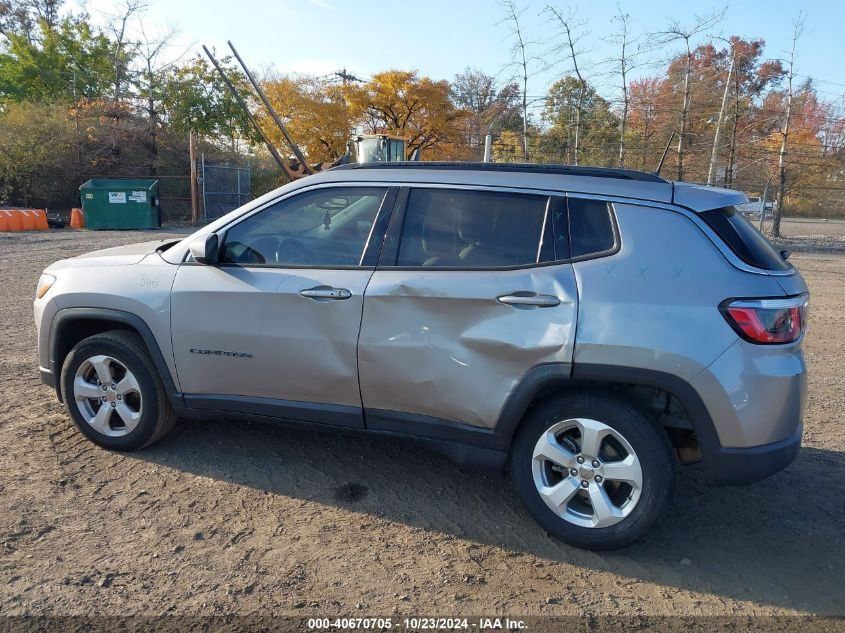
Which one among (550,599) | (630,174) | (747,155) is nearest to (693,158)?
(747,155)

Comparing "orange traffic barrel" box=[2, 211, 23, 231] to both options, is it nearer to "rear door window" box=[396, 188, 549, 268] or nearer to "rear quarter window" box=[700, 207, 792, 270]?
"rear door window" box=[396, 188, 549, 268]

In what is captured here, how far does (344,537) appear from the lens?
11.0 ft

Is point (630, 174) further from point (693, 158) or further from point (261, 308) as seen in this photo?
point (693, 158)

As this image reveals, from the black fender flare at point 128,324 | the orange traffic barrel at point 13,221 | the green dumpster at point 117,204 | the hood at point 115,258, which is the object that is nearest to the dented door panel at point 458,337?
the black fender flare at point 128,324

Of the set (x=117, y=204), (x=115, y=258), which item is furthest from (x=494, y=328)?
(x=117, y=204)

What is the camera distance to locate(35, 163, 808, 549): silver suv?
300cm

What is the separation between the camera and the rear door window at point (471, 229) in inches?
132

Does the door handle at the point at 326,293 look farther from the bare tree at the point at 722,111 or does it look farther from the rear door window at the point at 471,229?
the bare tree at the point at 722,111

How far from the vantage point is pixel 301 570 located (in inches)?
120

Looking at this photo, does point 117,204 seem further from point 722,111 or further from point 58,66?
point 722,111

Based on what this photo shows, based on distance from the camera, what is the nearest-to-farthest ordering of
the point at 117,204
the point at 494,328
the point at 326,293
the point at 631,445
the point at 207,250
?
1. the point at 631,445
2. the point at 494,328
3. the point at 326,293
4. the point at 207,250
5. the point at 117,204

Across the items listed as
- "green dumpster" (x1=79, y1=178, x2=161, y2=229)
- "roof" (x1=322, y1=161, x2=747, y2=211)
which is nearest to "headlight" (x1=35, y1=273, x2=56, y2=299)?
"roof" (x1=322, y1=161, x2=747, y2=211)

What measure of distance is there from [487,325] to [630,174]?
1.15 m

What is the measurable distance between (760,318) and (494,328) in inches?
47.8
